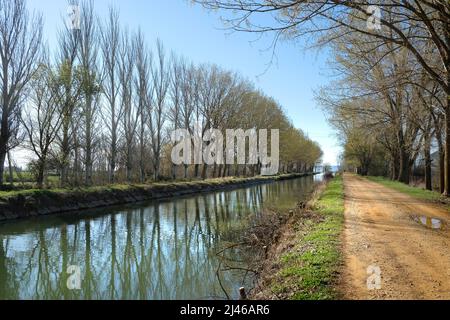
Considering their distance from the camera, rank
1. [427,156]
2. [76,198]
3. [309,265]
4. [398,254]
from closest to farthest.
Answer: [309,265], [398,254], [76,198], [427,156]

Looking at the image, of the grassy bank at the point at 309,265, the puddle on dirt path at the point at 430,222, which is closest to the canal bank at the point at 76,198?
the grassy bank at the point at 309,265

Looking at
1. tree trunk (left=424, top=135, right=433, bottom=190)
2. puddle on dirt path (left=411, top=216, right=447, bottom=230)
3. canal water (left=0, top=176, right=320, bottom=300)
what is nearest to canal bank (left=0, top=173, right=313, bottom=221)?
canal water (left=0, top=176, right=320, bottom=300)

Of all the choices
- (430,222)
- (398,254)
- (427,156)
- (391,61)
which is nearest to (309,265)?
(398,254)

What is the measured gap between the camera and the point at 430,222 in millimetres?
10391

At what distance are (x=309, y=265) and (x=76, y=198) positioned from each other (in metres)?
15.9

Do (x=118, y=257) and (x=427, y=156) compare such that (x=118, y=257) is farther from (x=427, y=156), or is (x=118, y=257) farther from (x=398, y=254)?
(x=427, y=156)

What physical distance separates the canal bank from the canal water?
101 centimetres

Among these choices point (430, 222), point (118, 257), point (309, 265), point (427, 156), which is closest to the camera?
point (309, 265)

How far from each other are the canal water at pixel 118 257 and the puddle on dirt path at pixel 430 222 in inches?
187

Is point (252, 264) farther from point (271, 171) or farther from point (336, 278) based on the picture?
point (271, 171)

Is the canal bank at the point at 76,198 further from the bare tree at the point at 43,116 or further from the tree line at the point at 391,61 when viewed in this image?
the tree line at the point at 391,61

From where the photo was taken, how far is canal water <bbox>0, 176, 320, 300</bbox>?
24.2 feet

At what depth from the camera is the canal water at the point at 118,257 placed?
7.38 m
